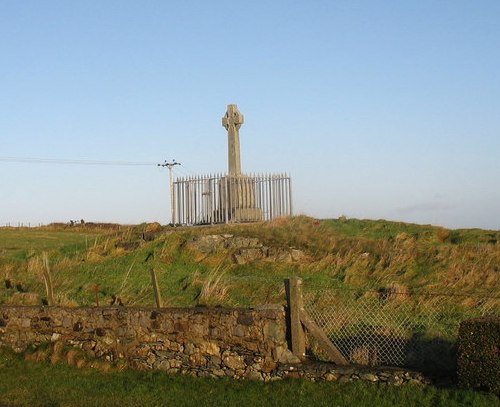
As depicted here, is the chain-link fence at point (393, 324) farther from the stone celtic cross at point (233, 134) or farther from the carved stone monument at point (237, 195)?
the stone celtic cross at point (233, 134)

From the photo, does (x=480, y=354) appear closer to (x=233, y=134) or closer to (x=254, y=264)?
(x=254, y=264)

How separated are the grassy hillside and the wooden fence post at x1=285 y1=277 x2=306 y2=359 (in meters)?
4.80

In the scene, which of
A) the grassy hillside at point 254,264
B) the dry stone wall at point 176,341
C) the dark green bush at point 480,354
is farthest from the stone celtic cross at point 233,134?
the dark green bush at point 480,354

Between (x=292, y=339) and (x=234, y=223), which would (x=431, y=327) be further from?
(x=234, y=223)

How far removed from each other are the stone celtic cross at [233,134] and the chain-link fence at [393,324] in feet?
44.7

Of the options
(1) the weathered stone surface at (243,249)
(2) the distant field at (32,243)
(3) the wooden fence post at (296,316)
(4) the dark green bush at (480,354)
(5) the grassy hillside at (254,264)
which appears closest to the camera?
(4) the dark green bush at (480,354)

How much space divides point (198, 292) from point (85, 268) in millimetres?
5911

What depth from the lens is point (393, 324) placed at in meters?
13.9

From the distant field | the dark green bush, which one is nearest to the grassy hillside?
the distant field

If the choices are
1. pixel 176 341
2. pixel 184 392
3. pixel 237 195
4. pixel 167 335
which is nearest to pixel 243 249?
→ pixel 237 195

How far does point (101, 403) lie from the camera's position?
11328 millimetres

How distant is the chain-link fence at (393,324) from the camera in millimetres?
11688

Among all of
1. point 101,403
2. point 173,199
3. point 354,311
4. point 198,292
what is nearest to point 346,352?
point 354,311

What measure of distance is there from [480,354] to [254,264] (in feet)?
41.2
